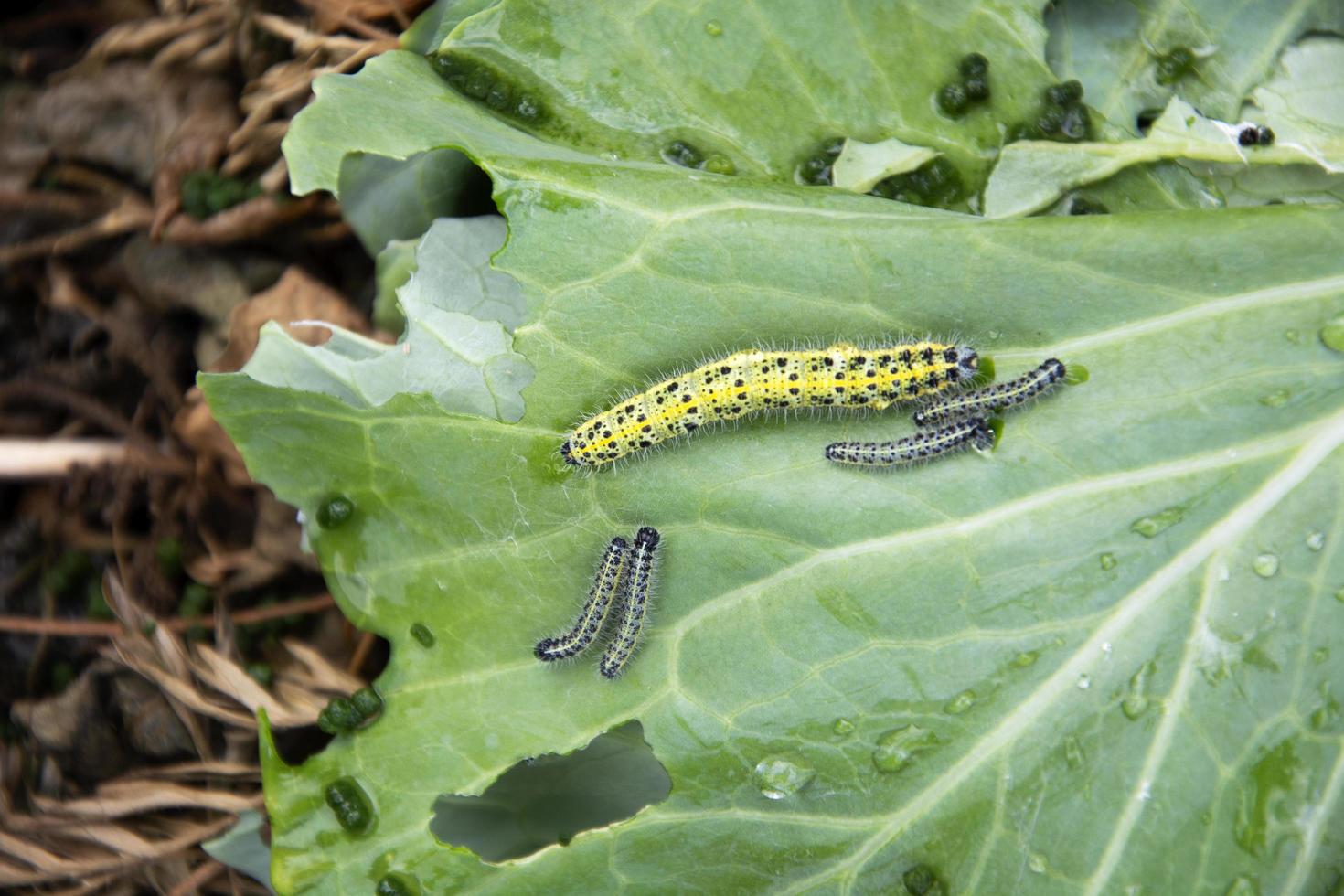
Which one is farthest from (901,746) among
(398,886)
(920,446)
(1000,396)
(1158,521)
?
(398,886)

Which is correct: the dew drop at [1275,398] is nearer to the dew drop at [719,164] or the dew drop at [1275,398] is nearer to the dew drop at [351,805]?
the dew drop at [719,164]

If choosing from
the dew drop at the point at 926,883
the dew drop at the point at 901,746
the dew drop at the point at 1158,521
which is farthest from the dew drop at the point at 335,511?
the dew drop at the point at 1158,521

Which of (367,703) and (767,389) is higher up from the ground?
(767,389)

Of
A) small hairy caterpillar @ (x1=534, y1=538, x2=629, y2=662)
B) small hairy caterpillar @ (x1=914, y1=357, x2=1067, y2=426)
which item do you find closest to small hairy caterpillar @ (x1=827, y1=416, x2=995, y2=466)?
small hairy caterpillar @ (x1=914, y1=357, x2=1067, y2=426)

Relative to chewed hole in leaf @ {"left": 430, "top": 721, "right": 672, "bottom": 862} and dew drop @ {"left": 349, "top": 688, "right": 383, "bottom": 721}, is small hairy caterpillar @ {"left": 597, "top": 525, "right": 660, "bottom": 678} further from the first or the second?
dew drop @ {"left": 349, "top": 688, "right": 383, "bottom": 721}

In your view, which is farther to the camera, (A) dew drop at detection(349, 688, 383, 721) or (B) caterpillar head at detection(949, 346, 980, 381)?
(A) dew drop at detection(349, 688, 383, 721)

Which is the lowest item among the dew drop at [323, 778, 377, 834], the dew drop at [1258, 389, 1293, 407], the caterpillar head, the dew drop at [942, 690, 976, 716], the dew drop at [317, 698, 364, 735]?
the dew drop at [323, 778, 377, 834]

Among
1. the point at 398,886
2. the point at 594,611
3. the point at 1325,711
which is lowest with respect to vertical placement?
the point at 398,886

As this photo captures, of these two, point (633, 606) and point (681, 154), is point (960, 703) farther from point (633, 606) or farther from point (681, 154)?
point (681, 154)
